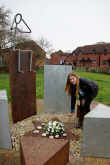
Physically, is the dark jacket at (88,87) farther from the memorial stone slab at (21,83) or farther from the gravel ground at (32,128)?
the memorial stone slab at (21,83)

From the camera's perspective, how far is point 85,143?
243 centimetres

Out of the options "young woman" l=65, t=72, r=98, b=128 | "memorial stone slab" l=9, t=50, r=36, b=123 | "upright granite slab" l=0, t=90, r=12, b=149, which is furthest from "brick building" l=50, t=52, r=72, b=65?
"upright granite slab" l=0, t=90, r=12, b=149

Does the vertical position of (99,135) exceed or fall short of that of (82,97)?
it falls short

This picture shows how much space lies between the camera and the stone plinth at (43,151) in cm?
182

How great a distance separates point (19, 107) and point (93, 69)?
655 inches

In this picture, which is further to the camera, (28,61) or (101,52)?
(101,52)

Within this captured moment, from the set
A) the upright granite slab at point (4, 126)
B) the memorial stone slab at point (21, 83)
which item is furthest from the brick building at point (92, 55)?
the upright granite slab at point (4, 126)

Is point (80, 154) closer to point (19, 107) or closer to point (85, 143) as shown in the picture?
point (85, 143)

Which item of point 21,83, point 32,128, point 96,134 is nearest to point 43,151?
point 96,134

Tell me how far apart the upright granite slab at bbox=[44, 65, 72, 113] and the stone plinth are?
2.18 meters

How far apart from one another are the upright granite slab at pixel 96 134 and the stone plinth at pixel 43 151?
1.40 feet

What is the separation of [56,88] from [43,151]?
97.0 inches

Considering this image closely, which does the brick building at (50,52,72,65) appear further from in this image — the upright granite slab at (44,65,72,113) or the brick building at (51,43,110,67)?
the upright granite slab at (44,65,72,113)

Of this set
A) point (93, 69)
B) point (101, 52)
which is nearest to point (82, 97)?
point (93, 69)
